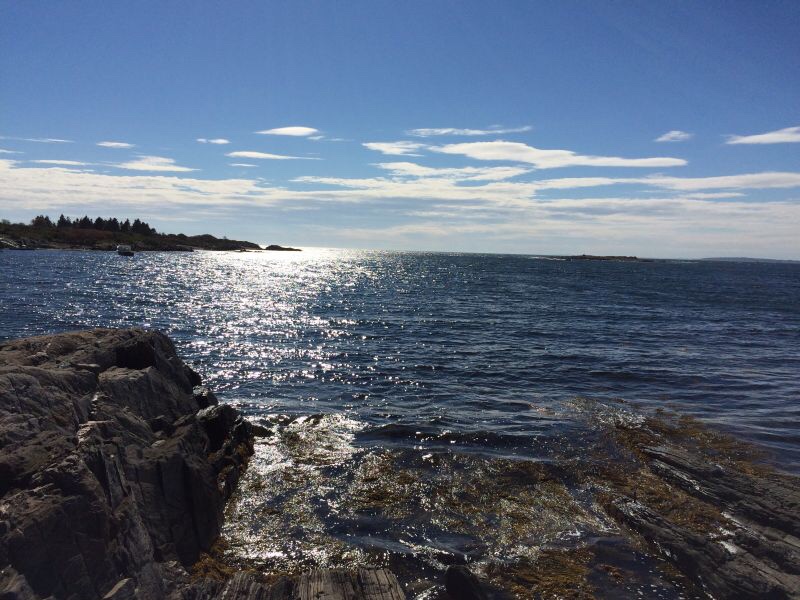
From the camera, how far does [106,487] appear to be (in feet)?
29.6

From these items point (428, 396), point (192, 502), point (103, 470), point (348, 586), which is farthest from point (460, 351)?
point (103, 470)

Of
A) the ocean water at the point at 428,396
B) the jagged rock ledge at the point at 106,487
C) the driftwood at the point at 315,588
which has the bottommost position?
the ocean water at the point at 428,396

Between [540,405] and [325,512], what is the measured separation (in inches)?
509

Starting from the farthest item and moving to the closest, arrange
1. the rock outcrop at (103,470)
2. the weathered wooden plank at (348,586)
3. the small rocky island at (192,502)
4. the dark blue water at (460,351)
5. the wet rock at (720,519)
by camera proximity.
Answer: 1. the dark blue water at (460,351)
2. the wet rock at (720,519)
3. the weathered wooden plank at (348,586)
4. the small rocky island at (192,502)
5. the rock outcrop at (103,470)

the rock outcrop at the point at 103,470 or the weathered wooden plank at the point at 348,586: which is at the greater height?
the rock outcrop at the point at 103,470

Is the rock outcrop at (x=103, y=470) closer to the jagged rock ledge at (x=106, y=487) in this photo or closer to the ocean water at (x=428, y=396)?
the jagged rock ledge at (x=106, y=487)

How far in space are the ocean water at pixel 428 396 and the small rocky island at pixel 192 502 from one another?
26.2 inches

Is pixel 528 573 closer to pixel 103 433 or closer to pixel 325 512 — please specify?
pixel 325 512

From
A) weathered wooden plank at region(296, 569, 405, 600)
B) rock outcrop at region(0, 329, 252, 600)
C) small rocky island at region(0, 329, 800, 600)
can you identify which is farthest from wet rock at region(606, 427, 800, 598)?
rock outcrop at region(0, 329, 252, 600)

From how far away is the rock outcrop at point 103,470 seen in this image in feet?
24.2

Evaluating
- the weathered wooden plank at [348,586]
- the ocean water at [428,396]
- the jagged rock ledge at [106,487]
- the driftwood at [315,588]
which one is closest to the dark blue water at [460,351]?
the ocean water at [428,396]

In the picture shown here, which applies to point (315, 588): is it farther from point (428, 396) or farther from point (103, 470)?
point (428, 396)

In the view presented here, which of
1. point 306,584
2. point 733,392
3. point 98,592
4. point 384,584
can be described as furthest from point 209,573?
point 733,392

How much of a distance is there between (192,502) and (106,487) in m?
3.02
